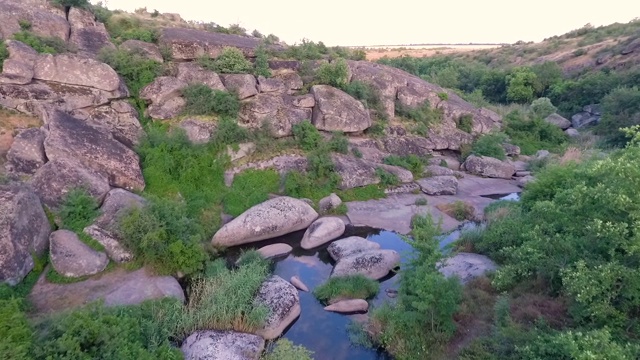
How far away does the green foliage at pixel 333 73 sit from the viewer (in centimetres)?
2872

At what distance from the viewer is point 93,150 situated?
18500mm

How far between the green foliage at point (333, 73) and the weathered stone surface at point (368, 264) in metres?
15.7

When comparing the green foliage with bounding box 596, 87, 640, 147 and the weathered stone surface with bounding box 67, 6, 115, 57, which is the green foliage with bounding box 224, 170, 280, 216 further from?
the green foliage with bounding box 596, 87, 640, 147

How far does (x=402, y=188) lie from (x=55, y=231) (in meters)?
17.9


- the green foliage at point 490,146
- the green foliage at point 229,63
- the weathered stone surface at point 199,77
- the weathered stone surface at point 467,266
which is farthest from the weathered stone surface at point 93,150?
the green foliage at point 490,146

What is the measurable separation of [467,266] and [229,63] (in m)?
19.4

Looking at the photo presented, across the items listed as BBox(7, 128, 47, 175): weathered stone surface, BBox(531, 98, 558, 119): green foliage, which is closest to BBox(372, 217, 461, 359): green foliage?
BBox(7, 128, 47, 175): weathered stone surface

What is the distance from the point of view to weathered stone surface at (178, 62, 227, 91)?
25062 mm

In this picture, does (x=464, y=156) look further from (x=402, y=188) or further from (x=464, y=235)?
(x=464, y=235)

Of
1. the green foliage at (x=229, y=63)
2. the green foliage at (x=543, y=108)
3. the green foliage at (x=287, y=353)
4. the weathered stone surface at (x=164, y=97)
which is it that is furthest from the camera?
the green foliage at (x=543, y=108)

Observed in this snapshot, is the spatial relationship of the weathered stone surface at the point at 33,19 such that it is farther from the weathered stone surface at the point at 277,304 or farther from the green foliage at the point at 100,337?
the weathered stone surface at the point at 277,304

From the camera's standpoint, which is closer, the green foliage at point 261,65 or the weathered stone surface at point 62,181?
the weathered stone surface at point 62,181

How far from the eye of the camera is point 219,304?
41.8ft

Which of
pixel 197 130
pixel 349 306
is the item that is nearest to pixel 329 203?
pixel 349 306
